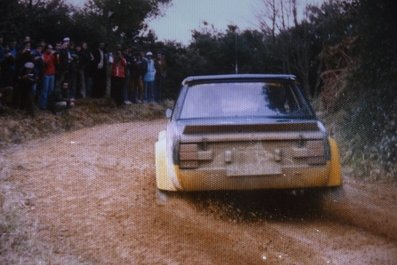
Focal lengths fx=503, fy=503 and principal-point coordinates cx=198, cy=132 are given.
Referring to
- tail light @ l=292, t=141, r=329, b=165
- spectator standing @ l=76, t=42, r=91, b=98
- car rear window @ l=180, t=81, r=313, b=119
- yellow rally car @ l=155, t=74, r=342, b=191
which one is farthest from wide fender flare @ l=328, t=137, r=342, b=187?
spectator standing @ l=76, t=42, r=91, b=98

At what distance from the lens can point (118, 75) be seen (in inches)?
642

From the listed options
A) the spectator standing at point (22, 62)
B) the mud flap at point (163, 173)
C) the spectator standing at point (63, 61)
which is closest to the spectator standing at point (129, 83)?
the spectator standing at point (63, 61)

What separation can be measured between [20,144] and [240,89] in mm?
5674

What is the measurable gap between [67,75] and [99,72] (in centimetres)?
200

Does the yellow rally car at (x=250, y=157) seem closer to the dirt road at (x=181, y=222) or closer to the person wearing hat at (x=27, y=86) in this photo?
the dirt road at (x=181, y=222)

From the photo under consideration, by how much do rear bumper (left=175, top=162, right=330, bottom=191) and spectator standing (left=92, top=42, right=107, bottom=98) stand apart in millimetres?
11496

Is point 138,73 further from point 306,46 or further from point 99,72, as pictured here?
point 306,46

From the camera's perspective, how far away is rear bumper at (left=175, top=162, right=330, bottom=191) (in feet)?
16.5

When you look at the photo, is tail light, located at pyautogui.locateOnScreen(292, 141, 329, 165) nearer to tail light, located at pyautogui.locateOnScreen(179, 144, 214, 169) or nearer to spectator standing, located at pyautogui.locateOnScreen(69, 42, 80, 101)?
tail light, located at pyautogui.locateOnScreen(179, 144, 214, 169)

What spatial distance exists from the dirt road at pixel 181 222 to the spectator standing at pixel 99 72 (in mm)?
8534

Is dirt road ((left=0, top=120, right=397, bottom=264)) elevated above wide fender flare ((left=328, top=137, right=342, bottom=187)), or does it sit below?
below

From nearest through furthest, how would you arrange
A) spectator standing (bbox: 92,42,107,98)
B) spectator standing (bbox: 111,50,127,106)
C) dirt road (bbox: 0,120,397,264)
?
dirt road (bbox: 0,120,397,264) → spectator standing (bbox: 92,42,107,98) → spectator standing (bbox: 111,50,127,106)

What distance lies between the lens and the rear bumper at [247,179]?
504 cm

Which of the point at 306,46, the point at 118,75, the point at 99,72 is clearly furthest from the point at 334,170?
the point at 306,46
